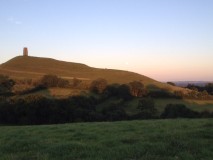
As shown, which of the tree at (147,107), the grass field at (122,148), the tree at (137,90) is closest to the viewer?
the grass field at (122,148)

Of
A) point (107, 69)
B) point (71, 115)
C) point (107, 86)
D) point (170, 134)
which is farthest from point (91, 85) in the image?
point (170, 134)

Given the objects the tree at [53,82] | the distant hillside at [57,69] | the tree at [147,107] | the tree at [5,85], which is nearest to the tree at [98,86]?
the tree at [53,82]

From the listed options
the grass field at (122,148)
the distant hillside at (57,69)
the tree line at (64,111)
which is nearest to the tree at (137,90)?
the tree line at (64,111)

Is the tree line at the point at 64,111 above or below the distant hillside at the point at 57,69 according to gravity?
below

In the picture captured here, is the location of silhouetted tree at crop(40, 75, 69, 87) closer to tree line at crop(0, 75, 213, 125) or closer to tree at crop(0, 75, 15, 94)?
tree at crop(0, 75, 15, 94)

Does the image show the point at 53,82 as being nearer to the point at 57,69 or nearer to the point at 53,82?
the point at 53,82

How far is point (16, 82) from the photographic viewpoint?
88.0 metres

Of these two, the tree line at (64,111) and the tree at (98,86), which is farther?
the tree at (98,86)

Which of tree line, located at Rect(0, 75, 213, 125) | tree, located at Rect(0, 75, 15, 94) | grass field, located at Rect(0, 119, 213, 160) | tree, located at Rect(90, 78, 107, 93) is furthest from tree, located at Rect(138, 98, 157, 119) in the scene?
grass field, located at Rect(0, 119, 213, 160)

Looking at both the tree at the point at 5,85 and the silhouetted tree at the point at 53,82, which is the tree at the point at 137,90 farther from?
the tree at the point at 5,85

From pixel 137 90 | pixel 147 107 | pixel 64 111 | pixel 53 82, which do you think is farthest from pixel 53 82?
pixel 64 111

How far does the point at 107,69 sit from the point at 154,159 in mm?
119268

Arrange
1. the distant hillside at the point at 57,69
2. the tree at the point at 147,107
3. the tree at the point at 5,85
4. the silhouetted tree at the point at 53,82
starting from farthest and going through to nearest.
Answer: the distant hillside at the point at 57,69
the silhouetted tree at the point at 53,82
the tree at the point at 5,85
the tree at the point at 147,107

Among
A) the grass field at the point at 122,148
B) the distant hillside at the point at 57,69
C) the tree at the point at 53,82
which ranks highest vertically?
the distant hillside at the point at 57,69
